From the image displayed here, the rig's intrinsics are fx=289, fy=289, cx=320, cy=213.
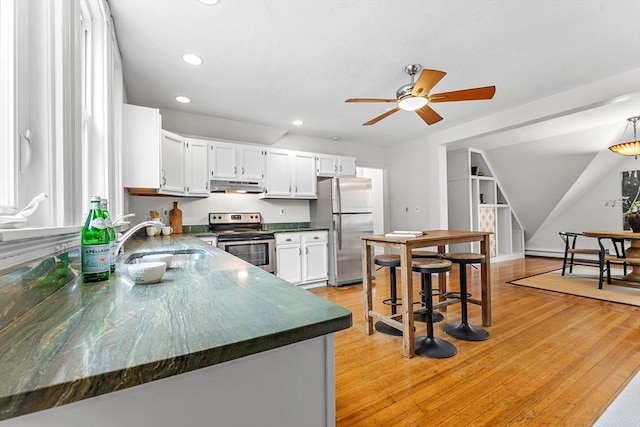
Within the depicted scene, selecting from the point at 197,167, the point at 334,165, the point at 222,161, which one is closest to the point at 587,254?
the point at 334,165

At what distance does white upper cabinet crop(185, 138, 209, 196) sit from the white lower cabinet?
1.20 m

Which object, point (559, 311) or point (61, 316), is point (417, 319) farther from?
point (61, 316)

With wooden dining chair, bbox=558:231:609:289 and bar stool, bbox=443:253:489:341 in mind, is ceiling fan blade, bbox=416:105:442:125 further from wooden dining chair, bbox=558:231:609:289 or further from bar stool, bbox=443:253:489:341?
wooden dining chair, bbox=558:231:609:289

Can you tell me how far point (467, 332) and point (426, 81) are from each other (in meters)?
2.14

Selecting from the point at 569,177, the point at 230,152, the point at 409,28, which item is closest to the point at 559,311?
the point at 409,28

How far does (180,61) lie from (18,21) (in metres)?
1.90

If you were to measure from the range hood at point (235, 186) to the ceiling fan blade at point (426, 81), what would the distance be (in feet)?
8.53

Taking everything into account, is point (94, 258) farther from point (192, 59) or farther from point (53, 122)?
point (192, 59)


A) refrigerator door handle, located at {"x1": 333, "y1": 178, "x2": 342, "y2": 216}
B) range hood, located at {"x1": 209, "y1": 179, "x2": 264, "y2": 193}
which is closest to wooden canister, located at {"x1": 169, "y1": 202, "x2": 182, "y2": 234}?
range hood, located at {"x1": 209, "y1": 179, "x2": 264, "y2": 193}

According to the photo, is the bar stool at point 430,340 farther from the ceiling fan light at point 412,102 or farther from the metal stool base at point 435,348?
the ceiling fan light at point 412,102

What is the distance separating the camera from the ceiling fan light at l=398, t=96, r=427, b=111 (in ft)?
8.14

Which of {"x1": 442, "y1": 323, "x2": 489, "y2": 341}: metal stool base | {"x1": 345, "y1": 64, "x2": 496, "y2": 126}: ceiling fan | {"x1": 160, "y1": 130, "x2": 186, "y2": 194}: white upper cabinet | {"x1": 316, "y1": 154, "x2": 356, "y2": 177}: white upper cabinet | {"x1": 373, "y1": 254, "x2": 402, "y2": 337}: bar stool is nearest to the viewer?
{"x1": 345, "y1": 64, "x2": 496, "y2": 126}: ceiling fan

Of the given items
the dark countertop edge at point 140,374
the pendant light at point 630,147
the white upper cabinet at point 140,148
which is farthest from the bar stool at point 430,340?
the pendant light at point 630,147

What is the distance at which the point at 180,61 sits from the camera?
8.68ft
